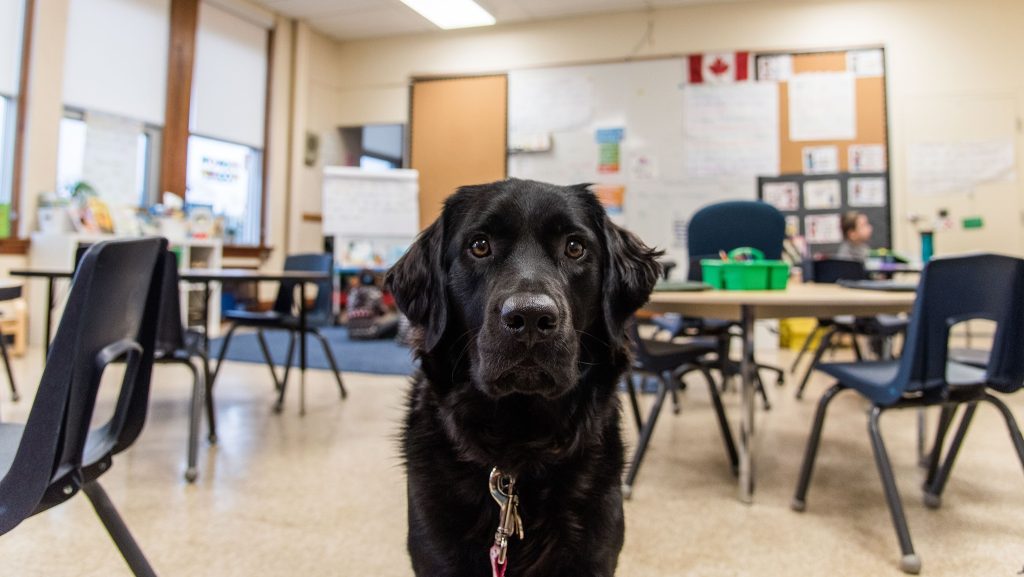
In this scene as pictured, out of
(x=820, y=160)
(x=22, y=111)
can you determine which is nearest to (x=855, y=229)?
(x=820, y=160)

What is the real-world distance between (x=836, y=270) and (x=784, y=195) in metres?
3.16

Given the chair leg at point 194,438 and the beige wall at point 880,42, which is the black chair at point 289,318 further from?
the beige wall at point 880,42

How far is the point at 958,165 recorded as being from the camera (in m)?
5.30

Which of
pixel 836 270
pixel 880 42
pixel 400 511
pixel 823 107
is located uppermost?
pixel 880 42

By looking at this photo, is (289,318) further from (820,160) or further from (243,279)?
(820,160)

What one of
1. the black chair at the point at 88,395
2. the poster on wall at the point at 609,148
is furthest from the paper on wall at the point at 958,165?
the black chair at the point at 88,395

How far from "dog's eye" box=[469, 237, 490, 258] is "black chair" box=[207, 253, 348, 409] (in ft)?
6.65

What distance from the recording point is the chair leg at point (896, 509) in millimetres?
1403

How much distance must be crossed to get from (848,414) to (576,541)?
2.60 m

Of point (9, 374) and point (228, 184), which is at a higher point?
point (228, 184)

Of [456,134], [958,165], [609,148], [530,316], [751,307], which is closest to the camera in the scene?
[530,316]

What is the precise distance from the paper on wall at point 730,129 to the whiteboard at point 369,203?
3054mm

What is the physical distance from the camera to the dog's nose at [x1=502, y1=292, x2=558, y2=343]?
0.83 metres

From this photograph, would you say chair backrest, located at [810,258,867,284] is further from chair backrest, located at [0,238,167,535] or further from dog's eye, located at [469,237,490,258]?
chair backrest, located at [0,238,167,535]
